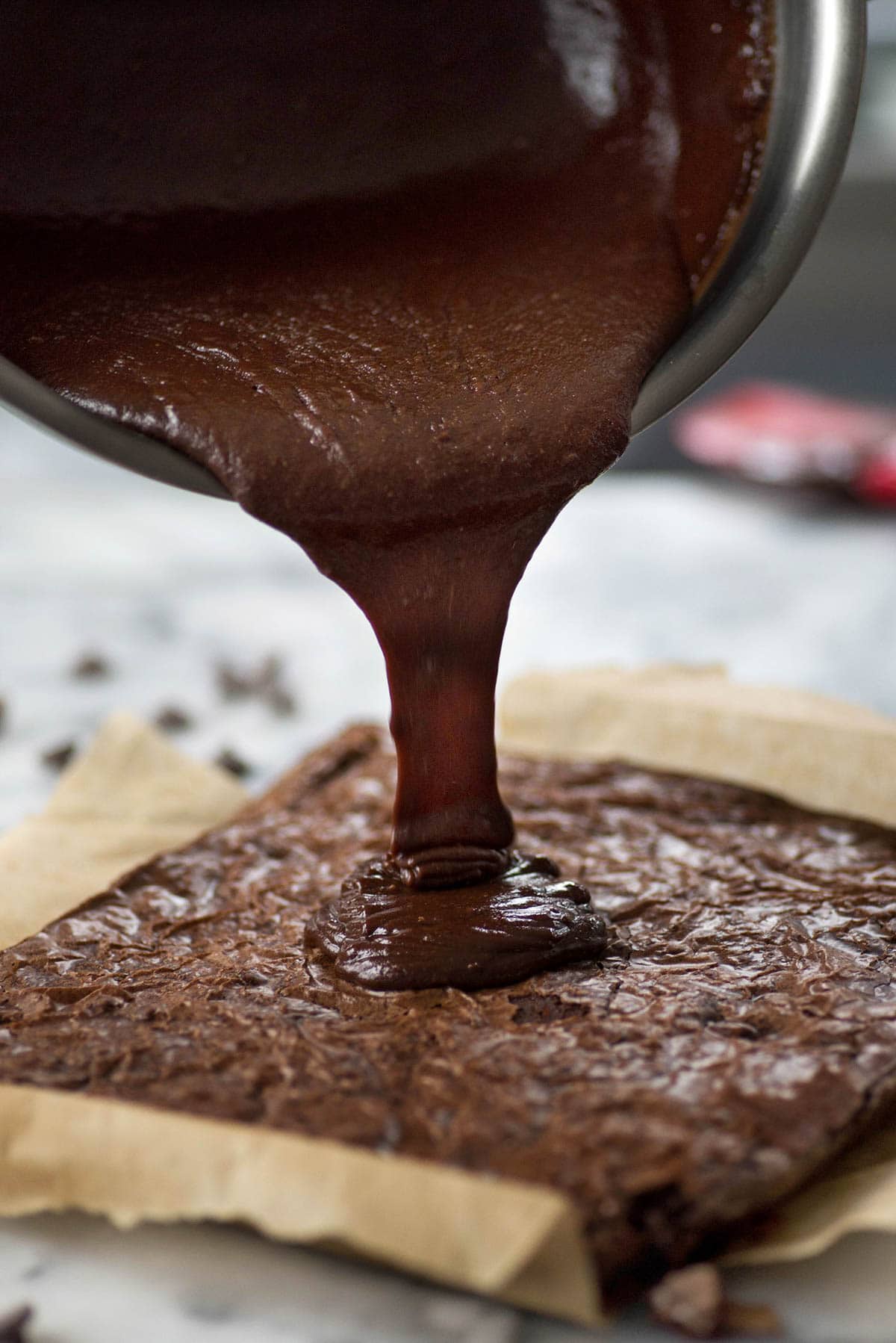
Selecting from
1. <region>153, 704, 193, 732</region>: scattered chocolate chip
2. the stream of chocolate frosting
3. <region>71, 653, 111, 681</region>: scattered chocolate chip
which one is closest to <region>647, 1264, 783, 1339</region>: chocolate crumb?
the stream of chocolate frosting

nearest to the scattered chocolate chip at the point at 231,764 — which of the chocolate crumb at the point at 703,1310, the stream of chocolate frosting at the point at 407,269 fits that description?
the stream of chocolate frosting at the point at 407,269

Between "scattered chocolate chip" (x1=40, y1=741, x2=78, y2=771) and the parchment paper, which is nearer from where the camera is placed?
the parchment paper

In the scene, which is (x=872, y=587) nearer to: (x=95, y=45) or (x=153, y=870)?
(x=153, y=870)

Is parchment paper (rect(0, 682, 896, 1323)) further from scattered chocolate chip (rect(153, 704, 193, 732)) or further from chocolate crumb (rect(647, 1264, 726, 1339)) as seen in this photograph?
scattered chocolate chip (rect(153, 704, 193, 732))

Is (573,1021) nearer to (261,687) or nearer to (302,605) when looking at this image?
(261,687)

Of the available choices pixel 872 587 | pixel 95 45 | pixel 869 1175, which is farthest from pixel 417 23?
pixel 872 587

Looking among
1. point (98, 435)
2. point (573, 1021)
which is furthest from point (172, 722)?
point (573, 1021)

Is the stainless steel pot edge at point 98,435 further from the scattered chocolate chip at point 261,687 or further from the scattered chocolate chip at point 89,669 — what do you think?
the scattered chocolate chip at point 89,669
